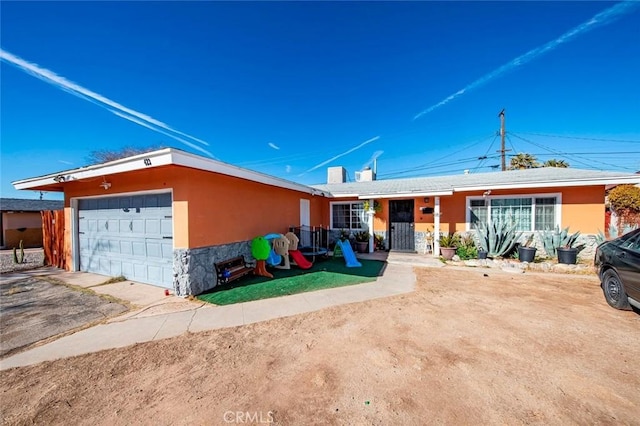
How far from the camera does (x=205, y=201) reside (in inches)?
215

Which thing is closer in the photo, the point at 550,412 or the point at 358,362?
the point at 550,412

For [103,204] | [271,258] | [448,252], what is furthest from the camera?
[448,252]

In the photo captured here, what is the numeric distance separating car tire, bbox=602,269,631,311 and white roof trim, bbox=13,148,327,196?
7740mm

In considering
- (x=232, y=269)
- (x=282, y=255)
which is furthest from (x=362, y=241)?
(x=232, y=269)

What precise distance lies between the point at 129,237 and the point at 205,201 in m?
2.68

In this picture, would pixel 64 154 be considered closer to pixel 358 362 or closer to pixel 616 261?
pixel 358 362

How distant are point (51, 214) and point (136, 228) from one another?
5.55m

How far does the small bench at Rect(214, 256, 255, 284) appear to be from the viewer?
571cm

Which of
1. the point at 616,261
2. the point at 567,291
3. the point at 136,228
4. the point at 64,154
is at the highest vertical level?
the point at 64,154

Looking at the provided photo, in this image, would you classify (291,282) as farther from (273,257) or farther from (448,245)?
(448,245)

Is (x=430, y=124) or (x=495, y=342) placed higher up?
(x=430, y=124)

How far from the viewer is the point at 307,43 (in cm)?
885

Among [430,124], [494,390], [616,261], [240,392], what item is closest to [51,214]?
[240,392]

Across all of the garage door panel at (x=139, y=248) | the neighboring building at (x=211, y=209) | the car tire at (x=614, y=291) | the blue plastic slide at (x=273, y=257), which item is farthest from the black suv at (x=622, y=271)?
the garage door panel at (x=139, y=248)
